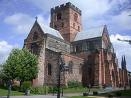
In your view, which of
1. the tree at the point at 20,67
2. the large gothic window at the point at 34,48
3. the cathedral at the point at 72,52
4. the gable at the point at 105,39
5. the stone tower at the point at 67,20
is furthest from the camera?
the stone tower at the point at 67,20

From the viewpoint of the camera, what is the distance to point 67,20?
266ft

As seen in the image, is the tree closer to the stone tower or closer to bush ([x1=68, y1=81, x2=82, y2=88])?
bush ([x1=68, y1=81, x2=82, y2=88])

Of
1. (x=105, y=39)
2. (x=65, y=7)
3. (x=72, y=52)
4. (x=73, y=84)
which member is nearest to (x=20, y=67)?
(x=73, y=84)

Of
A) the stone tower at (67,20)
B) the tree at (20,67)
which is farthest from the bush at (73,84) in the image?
the stone tower at (67,20)

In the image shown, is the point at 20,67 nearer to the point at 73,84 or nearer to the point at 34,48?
the point at 34,48

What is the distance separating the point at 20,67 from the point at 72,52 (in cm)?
2566

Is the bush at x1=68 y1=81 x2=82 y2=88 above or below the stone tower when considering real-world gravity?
Answer: below

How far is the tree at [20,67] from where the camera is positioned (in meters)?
54.4

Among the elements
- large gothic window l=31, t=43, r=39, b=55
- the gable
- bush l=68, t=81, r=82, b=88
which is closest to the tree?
large gothic window l=31, t=43, r=39, b=55

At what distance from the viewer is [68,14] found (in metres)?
81.2

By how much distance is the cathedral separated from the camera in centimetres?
6384

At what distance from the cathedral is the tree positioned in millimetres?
4116

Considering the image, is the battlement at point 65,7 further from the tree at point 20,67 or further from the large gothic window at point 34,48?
the tree at point 20,67

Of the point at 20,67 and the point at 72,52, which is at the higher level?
the point at 72,52
